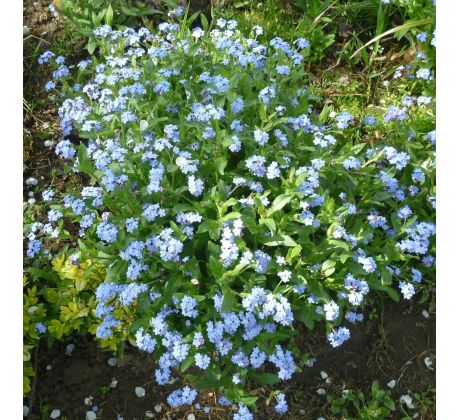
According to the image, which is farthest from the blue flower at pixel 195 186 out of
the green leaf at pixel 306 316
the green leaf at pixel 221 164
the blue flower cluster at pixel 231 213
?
the green leaf at pixel 306 316

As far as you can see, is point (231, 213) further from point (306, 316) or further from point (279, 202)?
point (306, 316)

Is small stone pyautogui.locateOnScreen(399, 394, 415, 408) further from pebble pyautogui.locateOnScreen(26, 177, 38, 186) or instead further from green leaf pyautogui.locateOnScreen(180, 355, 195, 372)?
pebble pyautogui.locateOnScreen(26, 177, 38, 186)

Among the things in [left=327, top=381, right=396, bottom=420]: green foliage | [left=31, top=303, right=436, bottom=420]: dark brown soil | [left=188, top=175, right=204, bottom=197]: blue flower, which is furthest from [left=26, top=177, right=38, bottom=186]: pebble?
[left=327, top=381, right=396, bottom=420]: green foliage

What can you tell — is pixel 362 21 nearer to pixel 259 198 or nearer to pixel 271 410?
pixel 259 198

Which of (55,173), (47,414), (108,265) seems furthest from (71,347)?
(55,173)

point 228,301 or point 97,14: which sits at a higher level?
point 97,14

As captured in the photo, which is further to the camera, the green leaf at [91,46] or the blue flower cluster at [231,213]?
the green leaf at [91,46]

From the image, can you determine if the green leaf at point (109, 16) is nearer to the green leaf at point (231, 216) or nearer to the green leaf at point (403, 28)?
the green leaf at point (403, 28)

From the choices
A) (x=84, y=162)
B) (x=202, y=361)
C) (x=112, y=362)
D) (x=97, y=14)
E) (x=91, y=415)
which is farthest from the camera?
(x=97, y=14)

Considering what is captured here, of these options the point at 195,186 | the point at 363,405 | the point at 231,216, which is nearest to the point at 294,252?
the point at 231,216
